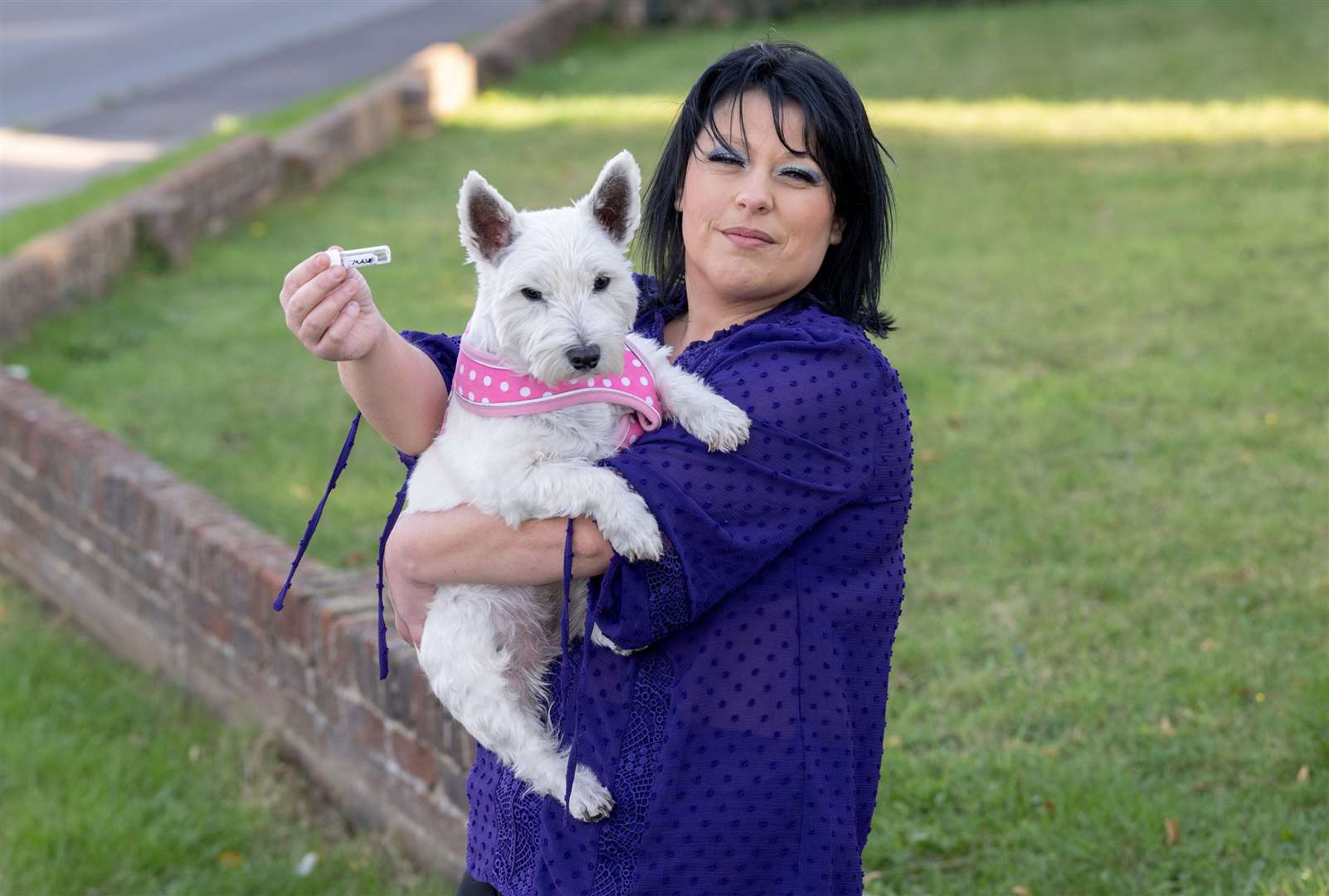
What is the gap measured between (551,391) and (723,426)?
17.6 inches

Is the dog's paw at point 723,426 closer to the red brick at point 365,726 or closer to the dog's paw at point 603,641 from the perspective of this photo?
the dog's paw at point 603,641

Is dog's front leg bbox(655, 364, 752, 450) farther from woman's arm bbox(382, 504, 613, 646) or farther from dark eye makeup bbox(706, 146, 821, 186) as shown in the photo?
dark eye makeup bbox(706, 146, 821, 186)

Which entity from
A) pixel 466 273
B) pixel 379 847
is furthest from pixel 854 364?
pixel 466 273

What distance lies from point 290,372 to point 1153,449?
4.74 metres

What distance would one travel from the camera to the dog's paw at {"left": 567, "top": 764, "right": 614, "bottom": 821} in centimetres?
246

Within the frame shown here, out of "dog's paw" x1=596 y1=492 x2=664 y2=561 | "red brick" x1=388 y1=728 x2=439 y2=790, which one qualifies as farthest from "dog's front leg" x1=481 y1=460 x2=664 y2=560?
"red brick" x1=388 y1=728 x2=439 y2=790

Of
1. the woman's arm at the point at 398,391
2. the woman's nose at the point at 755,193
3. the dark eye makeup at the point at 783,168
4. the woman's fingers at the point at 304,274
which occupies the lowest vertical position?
the woman's arm at the point at 398,391

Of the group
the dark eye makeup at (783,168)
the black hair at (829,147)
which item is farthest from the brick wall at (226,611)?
the dark eye makeup at (783,168)

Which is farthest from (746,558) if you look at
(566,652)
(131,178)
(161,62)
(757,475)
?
(161,62)

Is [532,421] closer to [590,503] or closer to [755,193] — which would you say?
[590,503]

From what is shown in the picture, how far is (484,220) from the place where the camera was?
2.73 m

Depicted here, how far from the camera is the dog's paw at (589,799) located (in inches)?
96.8

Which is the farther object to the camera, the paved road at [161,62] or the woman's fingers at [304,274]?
the paved road at [161,62]

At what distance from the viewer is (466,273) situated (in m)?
9.95
